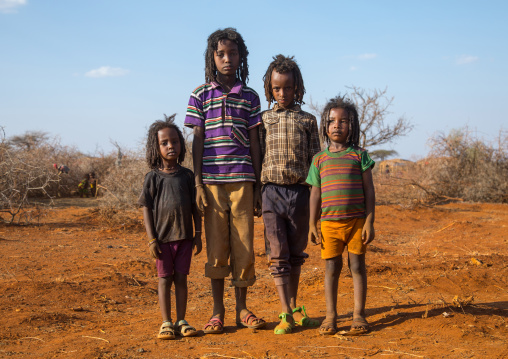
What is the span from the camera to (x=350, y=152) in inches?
→ 137

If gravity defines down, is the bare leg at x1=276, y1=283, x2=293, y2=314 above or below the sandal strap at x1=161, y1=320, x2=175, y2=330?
above

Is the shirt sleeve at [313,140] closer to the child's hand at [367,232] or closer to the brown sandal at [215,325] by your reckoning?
the child's hand at [367,232]

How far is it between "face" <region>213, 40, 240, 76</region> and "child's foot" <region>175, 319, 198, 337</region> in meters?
1.88

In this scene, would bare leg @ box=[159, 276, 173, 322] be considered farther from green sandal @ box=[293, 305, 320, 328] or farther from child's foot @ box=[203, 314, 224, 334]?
green sandal @ box=[293, 305, 320, 328]

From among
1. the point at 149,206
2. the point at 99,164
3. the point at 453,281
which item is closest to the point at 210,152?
the point at 149,206

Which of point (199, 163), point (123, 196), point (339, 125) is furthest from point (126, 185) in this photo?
point (339, 125)

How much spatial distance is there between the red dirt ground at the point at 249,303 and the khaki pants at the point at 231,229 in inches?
17.6

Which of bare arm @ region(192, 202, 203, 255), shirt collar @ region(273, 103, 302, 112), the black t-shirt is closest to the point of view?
the black t-shirt

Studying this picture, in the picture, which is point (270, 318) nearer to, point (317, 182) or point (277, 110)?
point (317, 182)

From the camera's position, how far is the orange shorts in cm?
341

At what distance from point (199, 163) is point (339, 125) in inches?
41.6

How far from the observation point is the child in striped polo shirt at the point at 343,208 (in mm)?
3395

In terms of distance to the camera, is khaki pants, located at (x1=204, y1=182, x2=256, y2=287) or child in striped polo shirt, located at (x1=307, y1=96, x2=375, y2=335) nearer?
child in striped polo shirt, located at (x1=307, y1=96, x2=375, y2=335)

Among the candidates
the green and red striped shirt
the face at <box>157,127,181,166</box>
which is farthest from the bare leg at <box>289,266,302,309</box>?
the face at <box>157,127,181,166</box>
